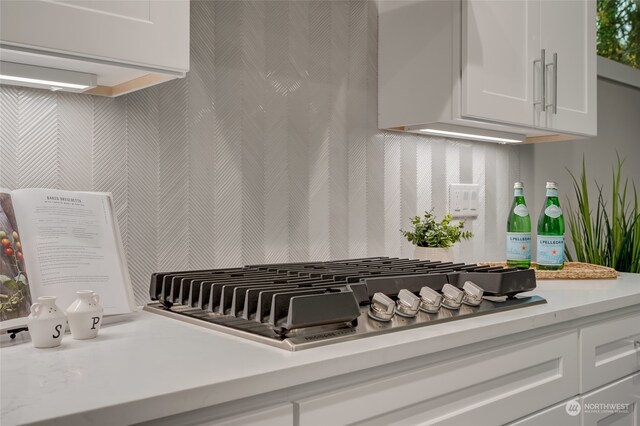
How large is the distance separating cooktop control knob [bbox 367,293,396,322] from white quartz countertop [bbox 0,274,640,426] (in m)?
0.07

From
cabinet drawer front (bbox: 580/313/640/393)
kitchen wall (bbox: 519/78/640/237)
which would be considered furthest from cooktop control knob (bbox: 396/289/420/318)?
kitchen wall (bbox: 519/78/640/237)

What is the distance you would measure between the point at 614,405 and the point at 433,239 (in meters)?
0.71

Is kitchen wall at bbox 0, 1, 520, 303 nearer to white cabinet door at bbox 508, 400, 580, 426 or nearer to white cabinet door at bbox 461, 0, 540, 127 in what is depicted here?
white cabinet door at bbox 461, 0, 540, 127

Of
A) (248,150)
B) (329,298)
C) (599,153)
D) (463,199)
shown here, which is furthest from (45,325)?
(599,153)

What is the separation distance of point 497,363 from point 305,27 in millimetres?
1155

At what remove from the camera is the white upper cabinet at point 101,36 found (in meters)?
0.97

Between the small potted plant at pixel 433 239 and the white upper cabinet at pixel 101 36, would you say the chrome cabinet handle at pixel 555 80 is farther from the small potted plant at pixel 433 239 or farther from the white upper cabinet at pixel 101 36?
the white upper cabinet at pixel 101 36

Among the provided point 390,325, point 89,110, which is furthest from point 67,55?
point 390,325

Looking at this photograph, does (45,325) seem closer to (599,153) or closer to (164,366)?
(164,366)

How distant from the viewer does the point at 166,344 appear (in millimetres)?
987

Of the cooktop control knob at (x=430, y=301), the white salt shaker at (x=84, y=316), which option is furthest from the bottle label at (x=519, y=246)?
the white salt shaker at (x=84, y=316)

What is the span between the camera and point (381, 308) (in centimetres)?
115

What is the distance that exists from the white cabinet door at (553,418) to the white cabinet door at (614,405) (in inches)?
2.0

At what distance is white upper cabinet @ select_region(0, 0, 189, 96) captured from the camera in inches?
38.4
